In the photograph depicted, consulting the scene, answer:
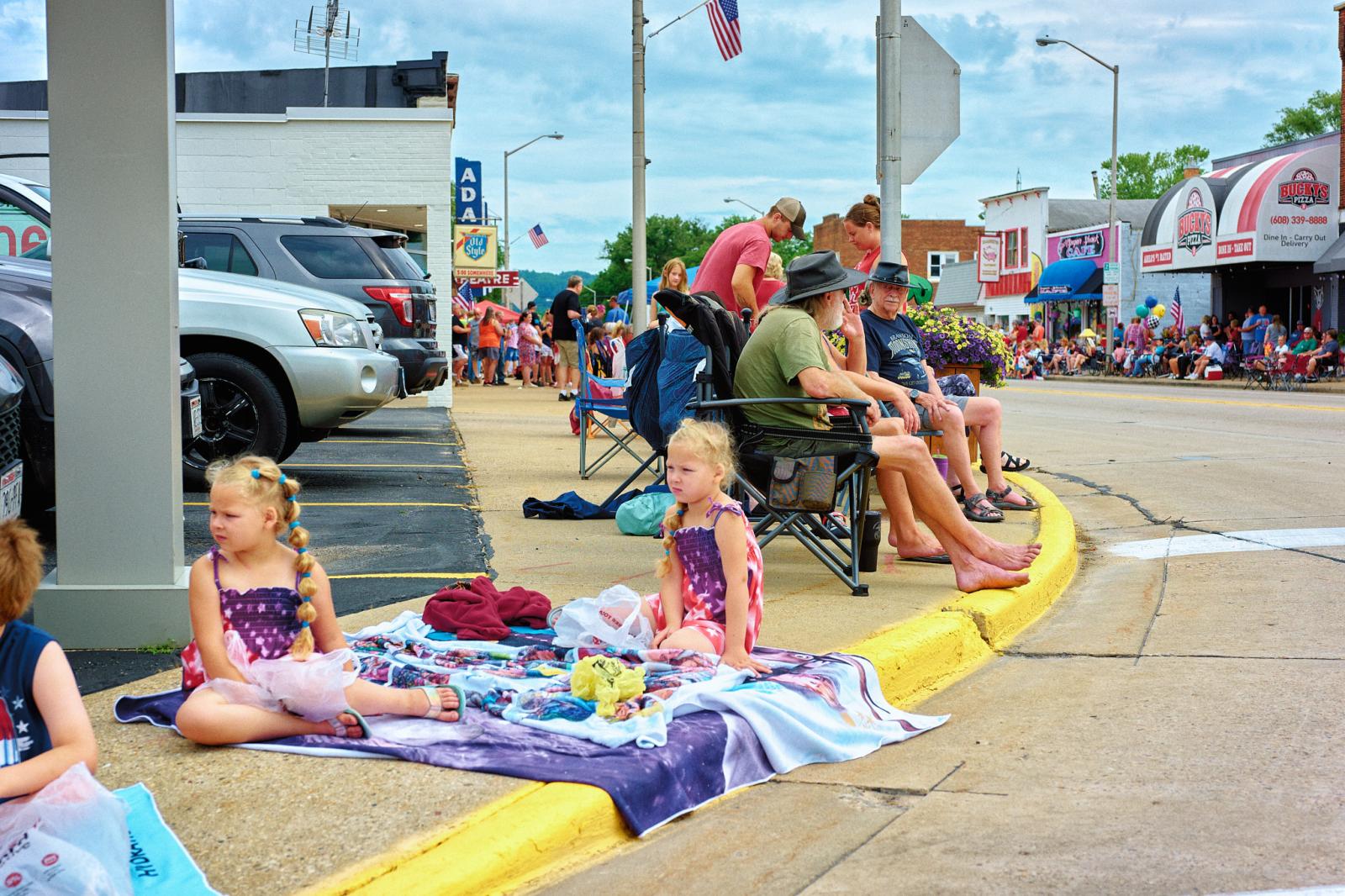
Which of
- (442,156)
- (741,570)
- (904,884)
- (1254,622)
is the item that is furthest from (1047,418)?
(904,884)

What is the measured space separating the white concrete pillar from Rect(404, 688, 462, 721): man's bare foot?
1335mm

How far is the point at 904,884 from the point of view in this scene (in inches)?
128

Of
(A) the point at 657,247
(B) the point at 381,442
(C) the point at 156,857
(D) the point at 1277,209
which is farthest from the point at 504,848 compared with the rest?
(A) the point at 657,247

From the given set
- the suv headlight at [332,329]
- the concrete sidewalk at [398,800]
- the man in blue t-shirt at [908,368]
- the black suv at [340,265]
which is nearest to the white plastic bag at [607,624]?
the concrete sidewalk at [398,800]

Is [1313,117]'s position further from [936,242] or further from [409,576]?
[409,576]

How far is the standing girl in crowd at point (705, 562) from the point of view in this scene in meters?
4.86

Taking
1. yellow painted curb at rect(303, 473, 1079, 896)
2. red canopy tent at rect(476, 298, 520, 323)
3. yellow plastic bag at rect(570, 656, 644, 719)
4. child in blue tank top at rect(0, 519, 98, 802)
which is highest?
red canopy tent at rect(476, 298, 520, 323)

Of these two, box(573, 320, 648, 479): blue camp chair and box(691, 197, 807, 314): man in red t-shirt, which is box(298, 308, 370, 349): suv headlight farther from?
box(691, 197, 807, 314): man in red t-shirt

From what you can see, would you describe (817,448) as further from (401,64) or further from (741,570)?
(401,64)

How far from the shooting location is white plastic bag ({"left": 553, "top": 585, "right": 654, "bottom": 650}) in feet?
16.7

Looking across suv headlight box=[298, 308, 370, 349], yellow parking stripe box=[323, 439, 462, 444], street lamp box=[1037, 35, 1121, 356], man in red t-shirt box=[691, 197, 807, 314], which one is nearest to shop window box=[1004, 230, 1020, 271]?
street lamp box=[1037, 35, 1121, 356]

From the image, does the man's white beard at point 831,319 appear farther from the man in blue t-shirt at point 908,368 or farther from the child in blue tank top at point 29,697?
the child in blue tank top at point 29,697

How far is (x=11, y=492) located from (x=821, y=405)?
138 inches

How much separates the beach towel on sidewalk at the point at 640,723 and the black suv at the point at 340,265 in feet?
28.7
